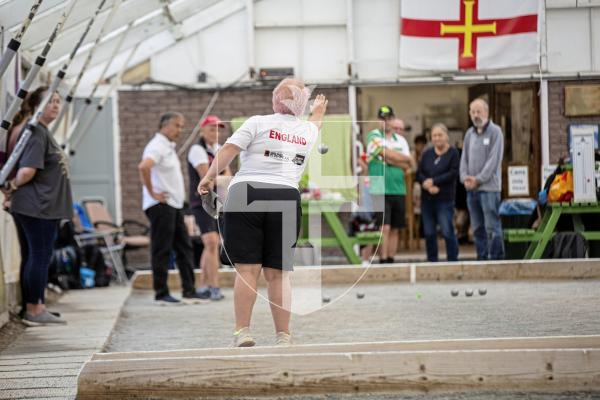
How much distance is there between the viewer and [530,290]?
936 cm

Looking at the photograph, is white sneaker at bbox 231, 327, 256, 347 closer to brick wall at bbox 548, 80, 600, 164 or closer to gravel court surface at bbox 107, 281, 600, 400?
gravel court surface at bbox 107, 281, 600, 400

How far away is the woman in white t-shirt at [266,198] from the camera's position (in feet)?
19.0

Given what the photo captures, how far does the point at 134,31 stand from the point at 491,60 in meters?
5.91

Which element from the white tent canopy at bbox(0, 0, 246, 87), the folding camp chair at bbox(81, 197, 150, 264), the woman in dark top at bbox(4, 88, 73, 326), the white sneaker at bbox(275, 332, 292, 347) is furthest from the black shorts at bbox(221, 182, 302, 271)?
the folding camp chair at bbox(81, 197, 150, 264)

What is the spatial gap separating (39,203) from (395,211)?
16.9ft

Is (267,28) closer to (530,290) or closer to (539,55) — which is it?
(530,290)

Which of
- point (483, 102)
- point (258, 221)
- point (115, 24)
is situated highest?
point (115, 24)

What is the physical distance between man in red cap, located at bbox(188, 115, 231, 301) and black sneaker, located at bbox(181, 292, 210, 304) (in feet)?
0.13

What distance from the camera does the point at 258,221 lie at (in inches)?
230

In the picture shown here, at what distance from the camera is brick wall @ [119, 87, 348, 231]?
14797 millimetres

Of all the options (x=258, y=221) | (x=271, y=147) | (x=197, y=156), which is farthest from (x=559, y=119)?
(x=197, y=156)

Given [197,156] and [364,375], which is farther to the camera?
[197,156]

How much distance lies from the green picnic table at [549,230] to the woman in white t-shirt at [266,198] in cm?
257

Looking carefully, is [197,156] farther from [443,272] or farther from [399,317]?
[443,272]
